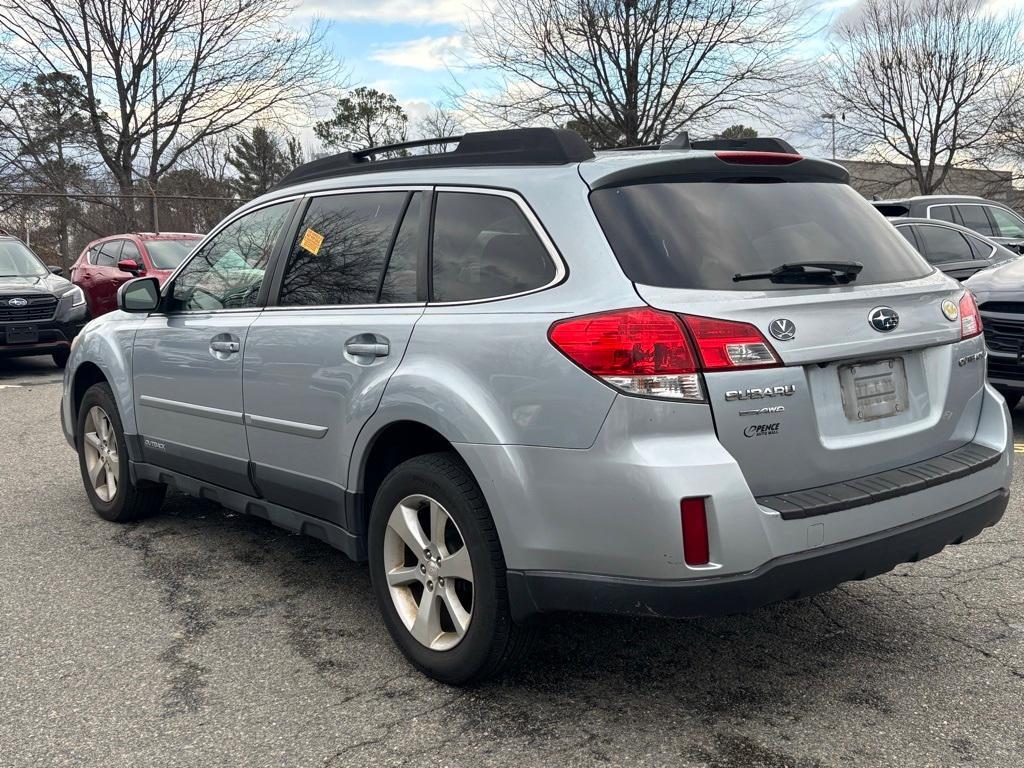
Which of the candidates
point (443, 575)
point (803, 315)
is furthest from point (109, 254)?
point (803, 315)

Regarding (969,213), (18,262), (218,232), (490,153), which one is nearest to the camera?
(490,153)

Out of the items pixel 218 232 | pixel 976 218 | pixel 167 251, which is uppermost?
pixel 218 232

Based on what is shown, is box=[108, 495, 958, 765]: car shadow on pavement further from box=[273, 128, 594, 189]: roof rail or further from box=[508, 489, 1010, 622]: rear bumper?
box=[273, 128, 594, 189]: roof rail

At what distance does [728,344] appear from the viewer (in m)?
2.60

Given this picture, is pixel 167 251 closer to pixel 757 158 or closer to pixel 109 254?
pixel 109 254

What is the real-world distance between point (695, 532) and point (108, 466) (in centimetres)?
383

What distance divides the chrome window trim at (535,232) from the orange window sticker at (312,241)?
747mm

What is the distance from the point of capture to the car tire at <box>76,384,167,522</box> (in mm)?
5043

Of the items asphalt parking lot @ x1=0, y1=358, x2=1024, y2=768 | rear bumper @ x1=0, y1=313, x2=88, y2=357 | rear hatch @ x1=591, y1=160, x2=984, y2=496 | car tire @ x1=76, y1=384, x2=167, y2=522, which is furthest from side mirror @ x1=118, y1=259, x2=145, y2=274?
rear hatch @ x1=591, y1=160, x2=984, y2=496

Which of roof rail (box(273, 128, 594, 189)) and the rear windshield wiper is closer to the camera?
the rear windshield wiper

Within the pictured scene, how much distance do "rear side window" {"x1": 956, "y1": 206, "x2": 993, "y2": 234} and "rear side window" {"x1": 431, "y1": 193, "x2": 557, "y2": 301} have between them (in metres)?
11.0

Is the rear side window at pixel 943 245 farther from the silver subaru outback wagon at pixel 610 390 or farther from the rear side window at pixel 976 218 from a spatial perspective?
the silver subaru outback wagon at pixel 610 390

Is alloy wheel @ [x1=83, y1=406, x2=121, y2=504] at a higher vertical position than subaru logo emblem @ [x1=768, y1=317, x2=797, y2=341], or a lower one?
lower

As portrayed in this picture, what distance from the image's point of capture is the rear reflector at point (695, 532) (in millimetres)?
2500
